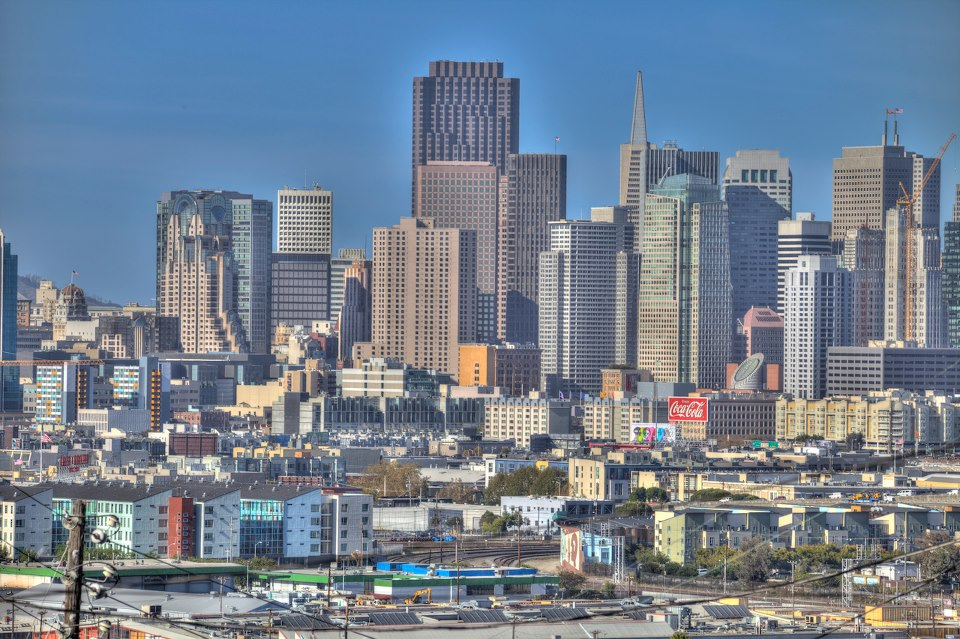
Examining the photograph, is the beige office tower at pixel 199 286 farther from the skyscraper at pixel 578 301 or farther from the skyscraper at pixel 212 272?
the skyscraper at pixel 578 301

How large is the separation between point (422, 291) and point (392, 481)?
6859cm

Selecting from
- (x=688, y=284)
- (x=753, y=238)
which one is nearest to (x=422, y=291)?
(x=688, y=284)

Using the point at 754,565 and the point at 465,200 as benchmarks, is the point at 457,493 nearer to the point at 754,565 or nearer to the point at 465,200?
the point at 754,565

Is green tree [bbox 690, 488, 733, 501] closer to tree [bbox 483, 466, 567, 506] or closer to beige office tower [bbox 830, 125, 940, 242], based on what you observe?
tree [bbox 483, 466, 567, 506]

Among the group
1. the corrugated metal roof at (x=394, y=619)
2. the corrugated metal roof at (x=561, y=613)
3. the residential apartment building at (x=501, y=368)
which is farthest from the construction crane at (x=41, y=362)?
the corrugated metal roof at (x=394, y=619)

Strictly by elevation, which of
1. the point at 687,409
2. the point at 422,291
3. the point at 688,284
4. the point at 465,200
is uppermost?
the point at 465,200

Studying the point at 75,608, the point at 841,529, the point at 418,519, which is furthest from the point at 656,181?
the point at 75,608

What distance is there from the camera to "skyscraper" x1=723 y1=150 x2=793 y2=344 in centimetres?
14500

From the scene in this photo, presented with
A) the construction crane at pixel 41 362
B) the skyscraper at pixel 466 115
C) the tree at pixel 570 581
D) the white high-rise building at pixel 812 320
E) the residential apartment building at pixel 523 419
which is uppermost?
the skyscraper at pixel 466 115

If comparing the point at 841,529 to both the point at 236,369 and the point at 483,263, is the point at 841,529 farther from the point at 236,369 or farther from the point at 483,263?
the point at 483,263

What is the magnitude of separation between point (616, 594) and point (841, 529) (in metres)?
10.8

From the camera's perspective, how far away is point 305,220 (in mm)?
167250

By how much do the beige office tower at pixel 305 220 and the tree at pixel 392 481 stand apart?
92511 millimetres

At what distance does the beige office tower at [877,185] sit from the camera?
14538 centimetres
